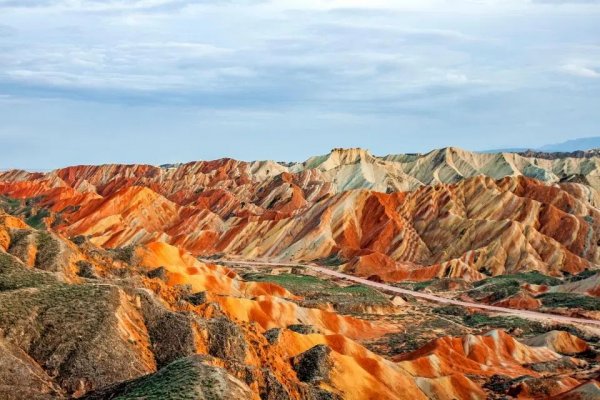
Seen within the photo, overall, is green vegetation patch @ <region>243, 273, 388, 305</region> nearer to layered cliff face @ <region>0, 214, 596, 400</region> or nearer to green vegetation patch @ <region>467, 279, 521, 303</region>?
green vegetation patch @ <region>467, 279, 521, 303</region>

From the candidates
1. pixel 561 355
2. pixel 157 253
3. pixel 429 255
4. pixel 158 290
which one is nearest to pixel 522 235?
pixel 429 255

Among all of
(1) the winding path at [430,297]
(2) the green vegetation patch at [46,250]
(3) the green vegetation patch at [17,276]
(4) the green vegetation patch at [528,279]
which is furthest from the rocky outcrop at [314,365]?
(4) the green vegetation patch at [528,279]

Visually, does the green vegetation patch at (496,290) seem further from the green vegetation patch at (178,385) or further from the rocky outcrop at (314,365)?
the green vegetation patch at (178,385)

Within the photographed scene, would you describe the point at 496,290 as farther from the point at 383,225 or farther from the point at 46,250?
the point at 46,250

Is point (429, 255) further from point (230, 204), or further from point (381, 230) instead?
point (230, 204)

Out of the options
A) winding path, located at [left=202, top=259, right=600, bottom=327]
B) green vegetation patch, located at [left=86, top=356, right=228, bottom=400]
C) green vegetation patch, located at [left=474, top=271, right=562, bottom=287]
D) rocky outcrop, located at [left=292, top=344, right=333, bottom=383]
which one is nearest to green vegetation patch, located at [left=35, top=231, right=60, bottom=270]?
rocky outcrop, located at [left=292, top=344, right=333, bottom=383]
